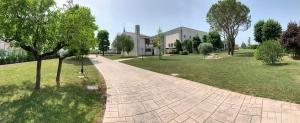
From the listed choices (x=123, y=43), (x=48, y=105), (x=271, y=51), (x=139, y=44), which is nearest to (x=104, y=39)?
(x=139, y=44)

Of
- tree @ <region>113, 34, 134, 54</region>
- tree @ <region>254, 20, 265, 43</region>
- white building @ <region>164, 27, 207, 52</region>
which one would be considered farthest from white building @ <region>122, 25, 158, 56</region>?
tree @ <region>254, 20, 265, 43</region>

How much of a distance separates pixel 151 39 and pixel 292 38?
36915 mm

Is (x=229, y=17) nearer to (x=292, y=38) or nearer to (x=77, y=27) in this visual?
(x=292, y=38)

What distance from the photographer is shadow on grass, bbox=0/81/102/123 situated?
15.9ft

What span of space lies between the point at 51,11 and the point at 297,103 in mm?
9199

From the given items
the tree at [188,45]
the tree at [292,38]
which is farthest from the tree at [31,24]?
the tree at [188,45]

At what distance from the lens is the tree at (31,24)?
6.28 meters

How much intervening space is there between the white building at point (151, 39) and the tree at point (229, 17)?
17.6m

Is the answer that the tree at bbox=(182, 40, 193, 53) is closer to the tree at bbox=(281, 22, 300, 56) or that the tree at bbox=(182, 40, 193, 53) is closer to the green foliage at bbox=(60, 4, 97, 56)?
the tree at bbox=(281, 22, 300, 56)

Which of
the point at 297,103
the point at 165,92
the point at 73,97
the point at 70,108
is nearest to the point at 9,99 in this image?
the point at 73,97

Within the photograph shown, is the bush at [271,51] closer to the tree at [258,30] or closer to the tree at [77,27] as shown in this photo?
the tree at [77,27]

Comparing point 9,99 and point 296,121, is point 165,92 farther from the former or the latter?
point 9,99

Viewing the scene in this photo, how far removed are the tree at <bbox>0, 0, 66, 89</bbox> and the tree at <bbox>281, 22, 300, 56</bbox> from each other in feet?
68.1

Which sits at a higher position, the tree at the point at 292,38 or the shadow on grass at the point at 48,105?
the tree at the point at 292,38
